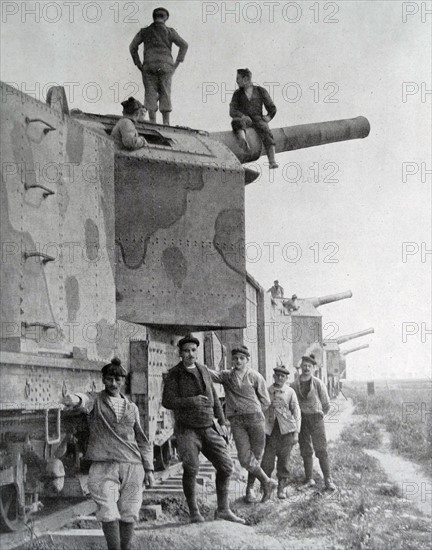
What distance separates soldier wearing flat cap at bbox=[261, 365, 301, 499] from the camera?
824cm

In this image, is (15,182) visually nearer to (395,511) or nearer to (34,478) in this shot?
(34,478)

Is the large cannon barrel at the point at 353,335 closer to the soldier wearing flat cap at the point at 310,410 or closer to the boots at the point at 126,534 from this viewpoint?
the soldier wearing flat cap at the point at 310,410

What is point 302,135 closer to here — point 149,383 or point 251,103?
point 251,103

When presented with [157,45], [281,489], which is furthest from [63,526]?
→ [157,45]

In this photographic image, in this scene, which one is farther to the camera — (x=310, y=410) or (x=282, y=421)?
(x=310, y=410)

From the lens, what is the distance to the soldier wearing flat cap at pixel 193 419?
611 centimetres

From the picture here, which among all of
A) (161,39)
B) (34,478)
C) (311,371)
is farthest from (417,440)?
(34,478)

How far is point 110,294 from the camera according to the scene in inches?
269

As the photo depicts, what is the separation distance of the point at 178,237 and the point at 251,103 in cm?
242

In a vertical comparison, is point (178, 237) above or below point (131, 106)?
below

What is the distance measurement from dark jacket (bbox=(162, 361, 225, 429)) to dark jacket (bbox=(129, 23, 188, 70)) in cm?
470

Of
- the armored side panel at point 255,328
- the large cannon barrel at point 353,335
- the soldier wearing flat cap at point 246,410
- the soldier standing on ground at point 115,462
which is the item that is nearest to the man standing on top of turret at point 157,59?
the soldier wearing flat cap at point 246,410

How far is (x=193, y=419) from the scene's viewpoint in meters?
6.13

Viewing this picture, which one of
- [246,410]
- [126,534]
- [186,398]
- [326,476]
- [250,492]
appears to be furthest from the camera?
[326,476]
